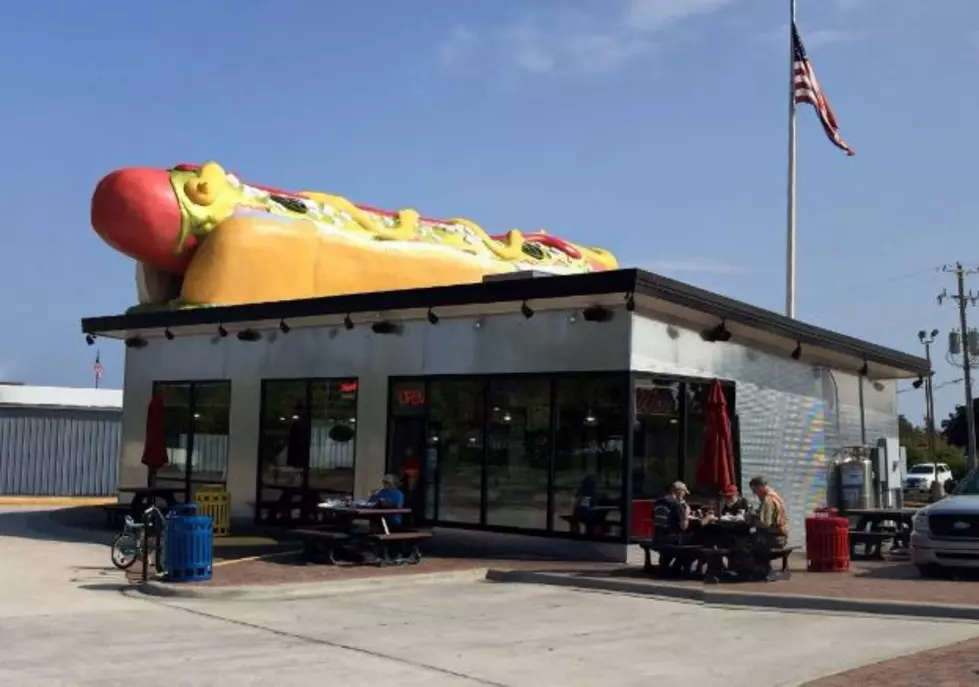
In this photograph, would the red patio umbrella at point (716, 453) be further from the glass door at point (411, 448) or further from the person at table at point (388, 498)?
the glass door at point (411, 448)

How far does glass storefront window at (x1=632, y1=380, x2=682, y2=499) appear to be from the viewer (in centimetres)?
1628

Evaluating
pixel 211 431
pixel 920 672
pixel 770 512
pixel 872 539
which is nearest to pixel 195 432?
pixel 211 431

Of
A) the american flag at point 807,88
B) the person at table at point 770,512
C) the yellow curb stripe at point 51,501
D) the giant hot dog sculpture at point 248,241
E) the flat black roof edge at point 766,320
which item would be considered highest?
the american flag at point 807,88

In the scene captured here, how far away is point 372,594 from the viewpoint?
12.9m

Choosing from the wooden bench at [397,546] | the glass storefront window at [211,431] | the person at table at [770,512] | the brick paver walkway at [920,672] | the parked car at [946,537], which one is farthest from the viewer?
the glass storefront window at [211,431]

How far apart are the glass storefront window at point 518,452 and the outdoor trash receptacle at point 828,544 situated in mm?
3992

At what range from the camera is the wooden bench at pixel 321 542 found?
15.1m

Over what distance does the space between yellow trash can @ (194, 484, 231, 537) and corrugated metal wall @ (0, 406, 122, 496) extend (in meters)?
15.1

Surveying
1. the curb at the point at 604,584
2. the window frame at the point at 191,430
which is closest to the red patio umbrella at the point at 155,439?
the window frame at the point at 191,430

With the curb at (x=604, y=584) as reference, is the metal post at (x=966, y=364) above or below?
above

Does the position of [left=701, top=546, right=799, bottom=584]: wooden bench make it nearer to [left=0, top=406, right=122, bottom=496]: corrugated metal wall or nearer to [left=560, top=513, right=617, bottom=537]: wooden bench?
[left=560, top=513, right=617, bottom=537]: wooden bench

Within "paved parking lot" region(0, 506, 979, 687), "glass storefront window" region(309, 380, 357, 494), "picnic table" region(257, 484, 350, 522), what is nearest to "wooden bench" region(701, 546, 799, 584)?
"paved parking lot" region(0, 506, 979, 687)

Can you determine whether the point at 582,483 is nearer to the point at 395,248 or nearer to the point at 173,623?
the point at 173,623

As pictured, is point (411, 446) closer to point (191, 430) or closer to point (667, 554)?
point (667, 554)
